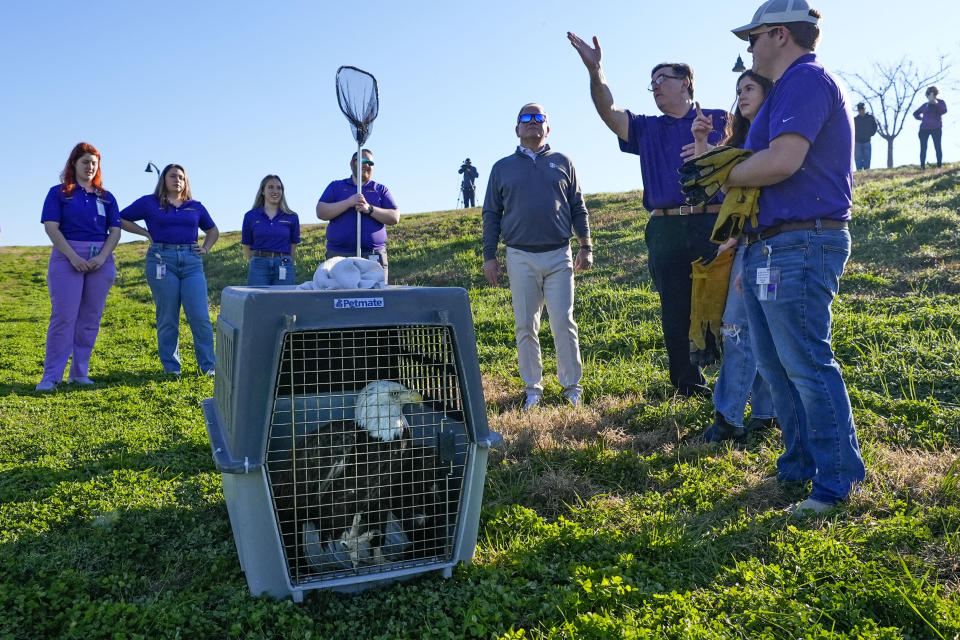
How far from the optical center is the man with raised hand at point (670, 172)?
14.5 ft

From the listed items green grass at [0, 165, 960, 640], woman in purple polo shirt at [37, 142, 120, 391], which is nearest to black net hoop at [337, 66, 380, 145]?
green grass at [0, 165, 960, 640]

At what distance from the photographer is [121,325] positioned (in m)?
10.2

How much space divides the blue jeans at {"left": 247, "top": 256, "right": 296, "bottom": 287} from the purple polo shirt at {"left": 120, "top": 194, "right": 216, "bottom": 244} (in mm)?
650

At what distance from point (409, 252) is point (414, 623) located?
1382 centimetres

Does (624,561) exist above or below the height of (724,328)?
below

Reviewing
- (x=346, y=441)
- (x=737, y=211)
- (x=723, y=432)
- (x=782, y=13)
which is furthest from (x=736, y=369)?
(x=346, y=441)

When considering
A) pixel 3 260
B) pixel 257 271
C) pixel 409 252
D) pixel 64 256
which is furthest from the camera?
pixel 3 260

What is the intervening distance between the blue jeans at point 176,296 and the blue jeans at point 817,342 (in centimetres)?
533

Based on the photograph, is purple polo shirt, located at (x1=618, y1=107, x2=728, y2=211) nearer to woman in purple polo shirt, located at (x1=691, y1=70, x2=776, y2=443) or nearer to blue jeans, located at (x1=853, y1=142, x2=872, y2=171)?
woman in purple polo shirt, located at (x1=691, y1=70, x2=776, y2=443)

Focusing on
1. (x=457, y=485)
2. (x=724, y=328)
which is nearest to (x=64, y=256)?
(x=457, y=485)

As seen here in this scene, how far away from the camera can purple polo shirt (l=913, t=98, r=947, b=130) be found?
17000 mm

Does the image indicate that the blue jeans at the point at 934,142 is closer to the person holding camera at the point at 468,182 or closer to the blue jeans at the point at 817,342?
the person holding camera at the point at 468,182

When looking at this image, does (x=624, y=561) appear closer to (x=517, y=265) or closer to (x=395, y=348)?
(x=395, y=348)

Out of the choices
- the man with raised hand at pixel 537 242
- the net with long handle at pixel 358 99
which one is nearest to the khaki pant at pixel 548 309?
the man with raised hand at pixel 537 242
